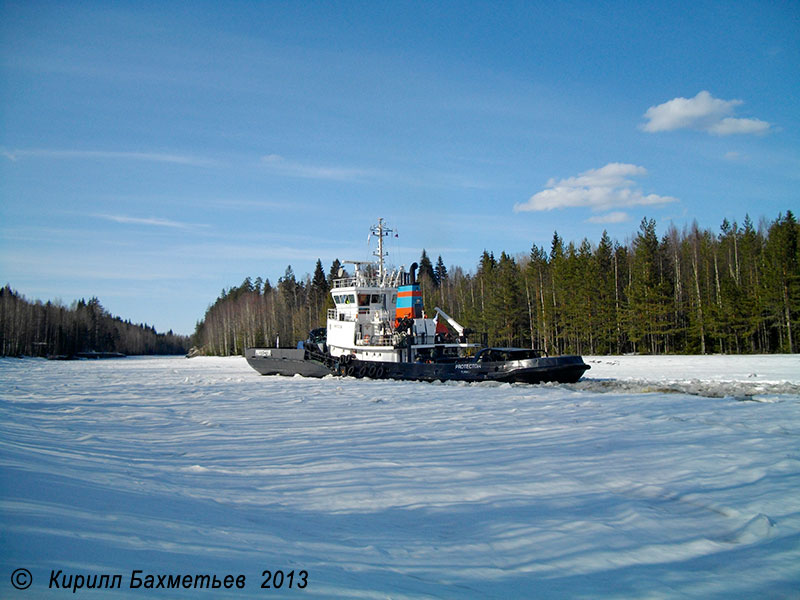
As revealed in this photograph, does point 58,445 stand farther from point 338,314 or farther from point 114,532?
point 338,314

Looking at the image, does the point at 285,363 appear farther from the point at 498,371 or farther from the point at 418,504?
the point at 418,504

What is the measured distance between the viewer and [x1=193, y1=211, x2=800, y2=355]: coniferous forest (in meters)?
40.8

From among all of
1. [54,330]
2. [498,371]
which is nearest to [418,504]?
[498,371]

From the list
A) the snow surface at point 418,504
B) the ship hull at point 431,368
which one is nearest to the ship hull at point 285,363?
the ship hull at point 431,368

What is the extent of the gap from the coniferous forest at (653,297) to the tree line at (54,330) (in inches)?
2640

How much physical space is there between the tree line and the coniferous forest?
220ft

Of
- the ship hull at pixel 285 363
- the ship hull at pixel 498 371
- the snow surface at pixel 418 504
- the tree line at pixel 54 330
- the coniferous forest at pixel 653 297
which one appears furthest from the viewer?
the tree line at pixel 54 330

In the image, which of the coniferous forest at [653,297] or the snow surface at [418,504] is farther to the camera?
the coniferous forest at [653,297]

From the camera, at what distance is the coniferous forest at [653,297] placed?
40.8m

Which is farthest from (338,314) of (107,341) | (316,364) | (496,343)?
(107,341)

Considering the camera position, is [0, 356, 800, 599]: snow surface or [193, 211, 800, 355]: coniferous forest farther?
[193, 211, 800, 355]: coniferous forest

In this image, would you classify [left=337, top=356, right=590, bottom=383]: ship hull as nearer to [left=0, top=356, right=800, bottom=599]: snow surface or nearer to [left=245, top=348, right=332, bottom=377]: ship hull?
[left=245, top=348, right=332, bottom=377]: ship hull

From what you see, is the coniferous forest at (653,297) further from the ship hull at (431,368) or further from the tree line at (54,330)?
the tree line at (54,330)

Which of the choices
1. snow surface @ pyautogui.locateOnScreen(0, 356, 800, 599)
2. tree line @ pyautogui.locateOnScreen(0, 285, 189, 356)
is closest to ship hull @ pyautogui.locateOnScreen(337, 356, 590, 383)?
snow surface @ pyautogui.locateOnScreen(0, 356, 800, 599)
